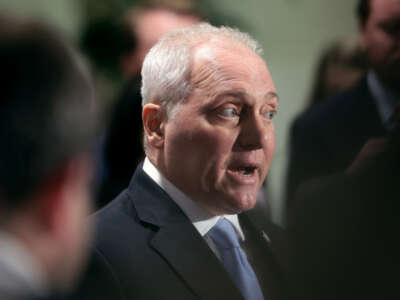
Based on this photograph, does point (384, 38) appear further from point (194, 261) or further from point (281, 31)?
point (194, 261)

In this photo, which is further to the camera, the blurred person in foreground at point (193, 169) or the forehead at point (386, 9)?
the forehead at point (386, 9)

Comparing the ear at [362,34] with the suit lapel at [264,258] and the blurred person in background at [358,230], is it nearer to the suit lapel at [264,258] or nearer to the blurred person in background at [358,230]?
the blurred person in background at [358,230]

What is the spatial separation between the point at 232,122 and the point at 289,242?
0.31m

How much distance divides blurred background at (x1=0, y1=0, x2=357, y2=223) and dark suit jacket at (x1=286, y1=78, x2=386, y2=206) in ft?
0.10

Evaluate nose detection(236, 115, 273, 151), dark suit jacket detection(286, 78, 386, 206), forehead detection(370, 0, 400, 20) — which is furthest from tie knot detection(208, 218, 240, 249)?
forehead detection(370, 0, 400, 20)

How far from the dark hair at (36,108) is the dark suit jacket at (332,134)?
0.72m

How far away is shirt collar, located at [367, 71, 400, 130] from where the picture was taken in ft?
3.88

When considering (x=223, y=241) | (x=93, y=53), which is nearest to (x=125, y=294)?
(x=223, y=241)

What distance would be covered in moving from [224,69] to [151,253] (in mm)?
310

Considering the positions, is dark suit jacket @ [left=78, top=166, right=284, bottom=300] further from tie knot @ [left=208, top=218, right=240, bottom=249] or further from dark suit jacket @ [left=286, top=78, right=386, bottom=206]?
dark suit jacket @ [left=286, top=78, right=386, bottom=206]

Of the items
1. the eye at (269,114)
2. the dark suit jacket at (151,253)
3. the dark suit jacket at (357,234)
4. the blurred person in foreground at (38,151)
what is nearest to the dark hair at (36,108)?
the blurred person in foreground at (38,151)

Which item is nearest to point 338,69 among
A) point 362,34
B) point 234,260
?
point 362,34

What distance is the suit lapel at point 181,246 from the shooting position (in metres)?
0.90

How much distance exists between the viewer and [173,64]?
0.90 metres
